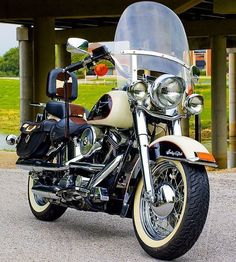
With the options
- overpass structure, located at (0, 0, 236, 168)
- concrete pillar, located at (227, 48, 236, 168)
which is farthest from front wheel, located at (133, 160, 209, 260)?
concrete pillar, located at (227, 48, 236, 168)

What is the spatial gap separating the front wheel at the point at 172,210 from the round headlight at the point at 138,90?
0.51m

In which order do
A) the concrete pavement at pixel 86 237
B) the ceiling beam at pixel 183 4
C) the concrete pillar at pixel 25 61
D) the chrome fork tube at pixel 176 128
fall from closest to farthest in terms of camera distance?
the concrete pavement at pixel 86 237
the chrome fork tube at pixel 176 128
the ceiling beam at pixel 183 4
the concrete pillar at pixel 25 61

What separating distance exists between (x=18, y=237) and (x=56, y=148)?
95 cm

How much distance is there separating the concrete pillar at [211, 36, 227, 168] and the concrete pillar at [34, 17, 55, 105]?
969 centimetres

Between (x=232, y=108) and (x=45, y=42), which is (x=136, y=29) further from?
(x=232, y=108)

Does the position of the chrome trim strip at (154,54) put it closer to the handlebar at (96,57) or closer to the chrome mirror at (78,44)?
the handlebar at (96,57)

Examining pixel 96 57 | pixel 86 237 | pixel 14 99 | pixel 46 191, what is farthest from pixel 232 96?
pixel 96 57

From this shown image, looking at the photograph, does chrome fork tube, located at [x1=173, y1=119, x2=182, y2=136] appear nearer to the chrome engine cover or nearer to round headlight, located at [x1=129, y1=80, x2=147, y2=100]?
round headlight, located at [x1=129, y1=80, x2=147, y2=100]

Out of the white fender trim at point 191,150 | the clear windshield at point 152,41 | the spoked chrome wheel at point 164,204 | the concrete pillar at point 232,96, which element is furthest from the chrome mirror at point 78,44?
the concrete pillar at point 232,96

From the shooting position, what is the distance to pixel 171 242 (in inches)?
207

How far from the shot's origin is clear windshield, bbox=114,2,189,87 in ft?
19.6

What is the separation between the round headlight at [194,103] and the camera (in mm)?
5777

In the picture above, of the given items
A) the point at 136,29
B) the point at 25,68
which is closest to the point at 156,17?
the point at 136,29

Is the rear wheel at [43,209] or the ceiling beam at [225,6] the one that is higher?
the ceiling beam at [225,6]
